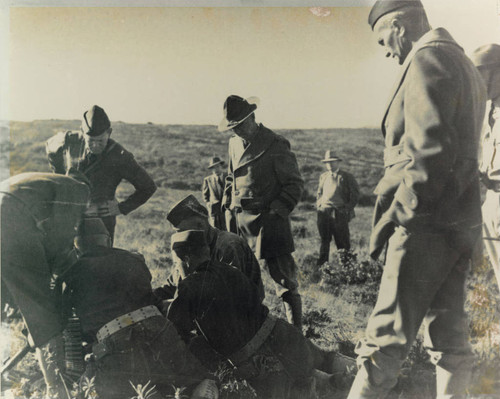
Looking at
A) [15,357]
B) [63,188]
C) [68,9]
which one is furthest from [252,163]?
[15,357]

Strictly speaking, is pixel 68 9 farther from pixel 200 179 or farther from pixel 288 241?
pixel 288 241

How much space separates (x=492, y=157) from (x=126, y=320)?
3.13 m

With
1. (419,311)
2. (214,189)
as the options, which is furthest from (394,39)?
(419,311)

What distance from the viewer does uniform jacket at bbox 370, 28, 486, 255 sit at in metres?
3.79

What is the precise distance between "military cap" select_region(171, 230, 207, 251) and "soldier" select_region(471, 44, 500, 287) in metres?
2.27

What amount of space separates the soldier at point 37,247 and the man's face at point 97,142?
0.34 meters

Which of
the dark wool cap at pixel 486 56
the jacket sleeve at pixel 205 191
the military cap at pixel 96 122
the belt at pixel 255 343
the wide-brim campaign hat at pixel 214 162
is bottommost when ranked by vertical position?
the belt at pixel 255 343

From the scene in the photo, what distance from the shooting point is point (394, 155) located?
402cm

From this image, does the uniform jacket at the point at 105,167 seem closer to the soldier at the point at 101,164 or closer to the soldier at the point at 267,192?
the soldier at the point at 101,164

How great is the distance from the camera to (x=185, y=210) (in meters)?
4.58

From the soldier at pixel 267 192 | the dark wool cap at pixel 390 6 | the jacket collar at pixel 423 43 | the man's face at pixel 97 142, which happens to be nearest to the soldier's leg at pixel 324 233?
the soldier at pixel 267 192

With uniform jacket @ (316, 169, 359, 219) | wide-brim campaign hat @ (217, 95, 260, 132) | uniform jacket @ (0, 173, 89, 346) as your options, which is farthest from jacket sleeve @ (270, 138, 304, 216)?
uniform jacket @ (0, 173, 89, 346)

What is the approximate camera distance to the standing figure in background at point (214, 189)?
15.5 feet

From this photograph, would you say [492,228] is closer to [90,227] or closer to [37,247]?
[90,227]
